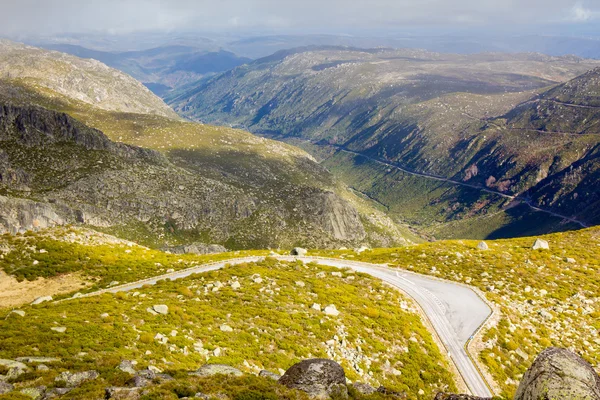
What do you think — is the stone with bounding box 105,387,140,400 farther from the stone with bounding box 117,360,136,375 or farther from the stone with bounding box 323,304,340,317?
the stone with bounding box 323,304,340,317

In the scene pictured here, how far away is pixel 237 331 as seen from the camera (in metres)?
30.1

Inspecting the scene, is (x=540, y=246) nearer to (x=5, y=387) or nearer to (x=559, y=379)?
(x=559, y=379)

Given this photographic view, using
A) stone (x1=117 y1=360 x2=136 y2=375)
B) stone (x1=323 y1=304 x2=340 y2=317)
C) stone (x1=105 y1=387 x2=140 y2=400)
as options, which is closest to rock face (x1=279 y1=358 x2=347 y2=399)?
stone (x1=105 y1=387 x2=140 y2=400)

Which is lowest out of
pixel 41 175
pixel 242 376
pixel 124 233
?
pixel 124 233

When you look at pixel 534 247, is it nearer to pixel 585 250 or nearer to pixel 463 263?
pixel 585 250

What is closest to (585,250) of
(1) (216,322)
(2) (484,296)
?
(2) (484,296)

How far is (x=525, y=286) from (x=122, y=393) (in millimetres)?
50853

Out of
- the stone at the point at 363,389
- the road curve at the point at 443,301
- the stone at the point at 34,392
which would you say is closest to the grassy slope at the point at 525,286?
the road curve at the point at 443,301

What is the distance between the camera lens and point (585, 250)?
61719mm

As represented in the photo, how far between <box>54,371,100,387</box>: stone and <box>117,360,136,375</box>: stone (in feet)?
4.83

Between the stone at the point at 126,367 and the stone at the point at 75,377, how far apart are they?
4.83 feet

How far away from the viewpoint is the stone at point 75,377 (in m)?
18.3

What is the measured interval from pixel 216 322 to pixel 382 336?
53.3 ft

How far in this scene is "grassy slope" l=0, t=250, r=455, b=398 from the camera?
23297mm
